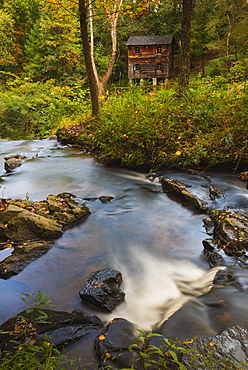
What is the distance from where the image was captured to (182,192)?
5.38 m

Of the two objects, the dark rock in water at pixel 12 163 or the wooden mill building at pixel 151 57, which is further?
the wooden mill building at pixel 151 57

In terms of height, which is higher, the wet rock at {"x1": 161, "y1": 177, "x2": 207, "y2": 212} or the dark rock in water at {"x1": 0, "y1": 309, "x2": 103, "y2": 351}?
the wet rock at {"x1": 161, "y1": 177, "x2": 207, "y2": 212}

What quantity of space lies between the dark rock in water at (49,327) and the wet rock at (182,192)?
2999 millimetres

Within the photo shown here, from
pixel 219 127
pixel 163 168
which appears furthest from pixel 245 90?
pixel 163 168

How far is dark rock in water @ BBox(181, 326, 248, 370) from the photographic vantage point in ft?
6.59

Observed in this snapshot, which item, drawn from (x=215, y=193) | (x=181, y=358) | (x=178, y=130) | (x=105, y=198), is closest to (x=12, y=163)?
(x=105, y=198)

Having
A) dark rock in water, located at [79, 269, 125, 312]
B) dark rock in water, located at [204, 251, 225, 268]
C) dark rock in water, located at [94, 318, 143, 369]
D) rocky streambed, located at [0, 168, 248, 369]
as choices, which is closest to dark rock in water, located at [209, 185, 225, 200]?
rocky streambed, located at [0, 168, 248, 369]

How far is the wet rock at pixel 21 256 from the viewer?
3.39m

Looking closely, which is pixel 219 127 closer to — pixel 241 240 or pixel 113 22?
pixel 241 240

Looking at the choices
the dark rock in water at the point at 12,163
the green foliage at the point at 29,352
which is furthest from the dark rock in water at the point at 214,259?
the dark rock in water at the point at 12,163

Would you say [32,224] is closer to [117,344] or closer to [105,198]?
[105,198]

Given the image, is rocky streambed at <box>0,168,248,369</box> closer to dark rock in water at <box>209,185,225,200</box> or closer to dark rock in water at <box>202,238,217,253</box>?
dark rock in water at <box>202,238,217,253</box>

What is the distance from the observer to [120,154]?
732 centimetres

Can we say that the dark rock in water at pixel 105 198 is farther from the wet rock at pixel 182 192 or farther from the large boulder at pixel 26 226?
the large boulder at pixel 26 226
